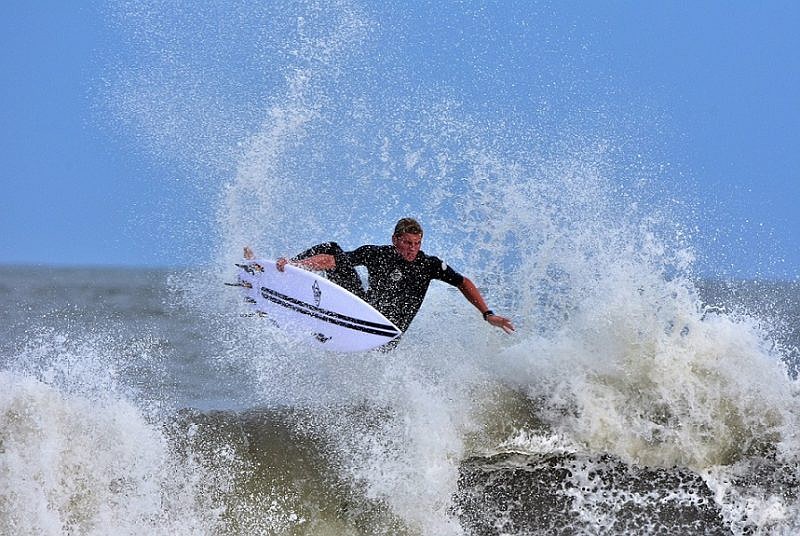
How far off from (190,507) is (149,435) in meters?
0.70

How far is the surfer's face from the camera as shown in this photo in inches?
295

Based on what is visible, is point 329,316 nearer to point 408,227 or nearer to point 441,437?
point 408,227

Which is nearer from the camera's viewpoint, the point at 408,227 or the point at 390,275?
the point at 408,227

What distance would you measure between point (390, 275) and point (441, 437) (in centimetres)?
161

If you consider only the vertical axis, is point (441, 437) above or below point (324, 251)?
below

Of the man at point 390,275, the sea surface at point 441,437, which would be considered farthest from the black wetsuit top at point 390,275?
the sea surface at point 441,437

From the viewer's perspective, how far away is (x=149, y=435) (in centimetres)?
653

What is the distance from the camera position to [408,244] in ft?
24.7

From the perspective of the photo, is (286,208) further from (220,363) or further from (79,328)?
(79,328)

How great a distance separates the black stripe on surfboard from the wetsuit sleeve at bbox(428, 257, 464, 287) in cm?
68

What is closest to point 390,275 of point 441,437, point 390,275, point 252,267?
point 390,275

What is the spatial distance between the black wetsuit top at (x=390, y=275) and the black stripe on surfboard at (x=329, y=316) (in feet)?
0.85

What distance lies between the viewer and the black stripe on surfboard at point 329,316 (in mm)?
7514

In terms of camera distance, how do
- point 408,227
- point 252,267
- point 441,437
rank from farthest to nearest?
1. point 252,267
2. point 408,227
3. point 441,437
